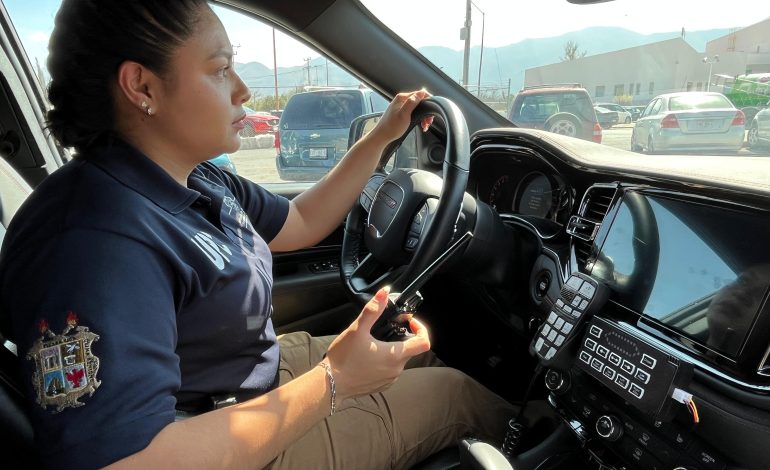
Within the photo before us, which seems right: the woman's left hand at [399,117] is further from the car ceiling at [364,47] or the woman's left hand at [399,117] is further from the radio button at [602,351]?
the radio button at [602,351]

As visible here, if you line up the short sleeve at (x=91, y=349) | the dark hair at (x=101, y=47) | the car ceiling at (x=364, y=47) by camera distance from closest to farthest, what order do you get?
the short sleeve at (x=91, y=349)
the dark hair at (x=101, y=47)
the car ceiling at (x=364, y=47)

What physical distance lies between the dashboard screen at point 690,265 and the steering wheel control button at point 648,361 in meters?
0.09

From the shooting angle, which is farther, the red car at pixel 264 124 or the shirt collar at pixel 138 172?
the red car at pixel 264 124

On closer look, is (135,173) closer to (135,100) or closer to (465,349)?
(135,100)

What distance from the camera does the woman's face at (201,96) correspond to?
976 mm

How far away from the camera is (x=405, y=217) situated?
1.43 metres

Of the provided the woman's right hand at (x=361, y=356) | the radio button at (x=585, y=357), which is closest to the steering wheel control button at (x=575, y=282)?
the radio button at (x=585, y=357)

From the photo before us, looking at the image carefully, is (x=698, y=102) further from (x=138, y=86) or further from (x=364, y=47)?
A: (x=138, y=86)

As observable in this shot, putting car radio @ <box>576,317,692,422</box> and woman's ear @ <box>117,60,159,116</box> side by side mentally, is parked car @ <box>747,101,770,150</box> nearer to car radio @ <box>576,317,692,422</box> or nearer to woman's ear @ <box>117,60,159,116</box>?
car radio @ <box>576,317,692,422</box>

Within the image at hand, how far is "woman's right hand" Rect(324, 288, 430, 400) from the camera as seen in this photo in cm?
98

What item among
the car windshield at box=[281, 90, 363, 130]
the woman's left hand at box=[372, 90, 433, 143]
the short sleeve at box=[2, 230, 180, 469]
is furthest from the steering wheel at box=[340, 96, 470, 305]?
the car windshield at box=[281, 90, 363, 130]

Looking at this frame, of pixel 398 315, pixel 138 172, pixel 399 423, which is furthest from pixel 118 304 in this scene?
pixel 399 423

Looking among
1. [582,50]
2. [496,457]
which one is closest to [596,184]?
[496,457]

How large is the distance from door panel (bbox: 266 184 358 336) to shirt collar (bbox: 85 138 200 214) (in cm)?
126
